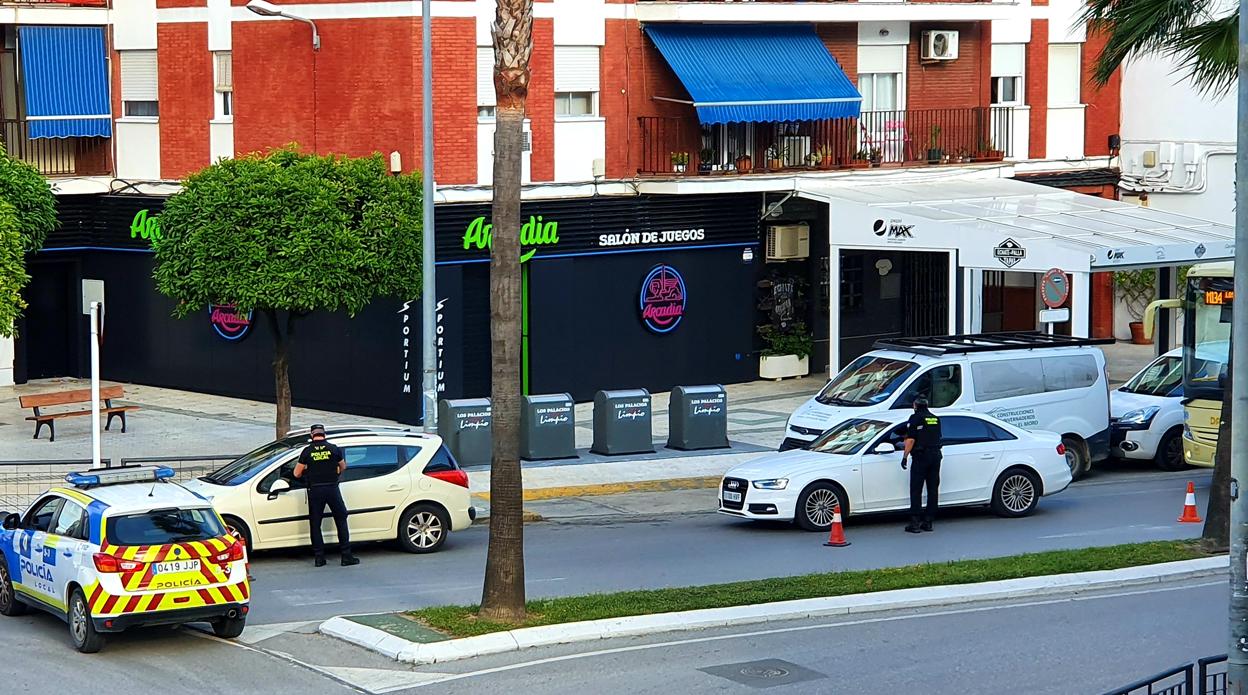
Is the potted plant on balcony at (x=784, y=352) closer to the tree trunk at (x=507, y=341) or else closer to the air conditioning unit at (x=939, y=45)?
the air conditioning unit at (x=939, y=45)

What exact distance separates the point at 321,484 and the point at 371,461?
1159mm

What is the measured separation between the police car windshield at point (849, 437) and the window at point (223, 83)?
14.7m

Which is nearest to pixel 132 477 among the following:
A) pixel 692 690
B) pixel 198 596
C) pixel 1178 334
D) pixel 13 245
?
pixel 198 596

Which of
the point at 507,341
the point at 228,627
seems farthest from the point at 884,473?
the point at 228,627

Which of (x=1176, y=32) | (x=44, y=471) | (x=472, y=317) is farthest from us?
(x=472, y=317)

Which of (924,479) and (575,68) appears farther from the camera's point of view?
(575,68)

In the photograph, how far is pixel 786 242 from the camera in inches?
1312

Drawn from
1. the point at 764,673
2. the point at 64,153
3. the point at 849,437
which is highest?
the point at 64,153

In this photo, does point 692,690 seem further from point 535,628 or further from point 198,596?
point 198,596

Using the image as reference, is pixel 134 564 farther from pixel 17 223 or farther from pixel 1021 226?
pixel 1021 226

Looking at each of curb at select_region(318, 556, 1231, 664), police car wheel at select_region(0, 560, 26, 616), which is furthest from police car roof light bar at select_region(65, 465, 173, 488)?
curb at select_region(318, 556, 1231, 664)

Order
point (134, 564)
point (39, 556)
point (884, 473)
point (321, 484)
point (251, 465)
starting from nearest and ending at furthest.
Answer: point (134, 564)
point (39, 556)
point (321, 484)
point (251, 465)
point (884, 473)

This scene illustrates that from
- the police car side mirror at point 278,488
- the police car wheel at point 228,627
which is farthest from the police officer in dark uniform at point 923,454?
the police car wheel at point 228,627

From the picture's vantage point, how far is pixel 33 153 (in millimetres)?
32188
